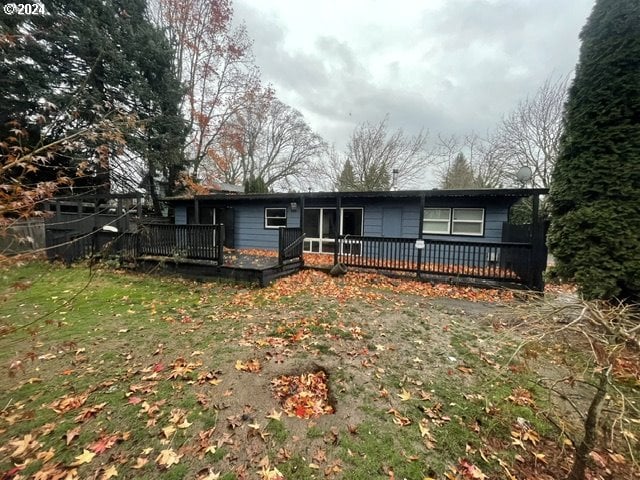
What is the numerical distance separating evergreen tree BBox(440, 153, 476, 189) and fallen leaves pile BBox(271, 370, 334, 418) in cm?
2007

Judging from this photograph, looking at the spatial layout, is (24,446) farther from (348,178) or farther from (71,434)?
(348,178)

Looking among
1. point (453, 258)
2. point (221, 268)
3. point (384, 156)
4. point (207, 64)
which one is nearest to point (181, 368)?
point (221, 268)

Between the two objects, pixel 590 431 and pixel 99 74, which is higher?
pixel 99 74

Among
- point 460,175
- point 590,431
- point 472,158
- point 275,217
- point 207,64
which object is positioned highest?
point 207,64

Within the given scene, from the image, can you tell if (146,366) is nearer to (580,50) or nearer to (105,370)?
(105,370)

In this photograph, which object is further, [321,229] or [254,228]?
[254,228]

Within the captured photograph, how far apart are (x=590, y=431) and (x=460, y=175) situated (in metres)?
20.7

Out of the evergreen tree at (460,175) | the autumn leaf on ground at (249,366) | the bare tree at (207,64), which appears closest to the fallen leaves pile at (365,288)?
the autumn leaf on ground at (249,366)

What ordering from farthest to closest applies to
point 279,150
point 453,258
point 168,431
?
point 279,150 → point 453,258 → point 168,431

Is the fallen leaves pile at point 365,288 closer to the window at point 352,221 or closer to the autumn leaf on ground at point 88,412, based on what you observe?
the window at point 352,221

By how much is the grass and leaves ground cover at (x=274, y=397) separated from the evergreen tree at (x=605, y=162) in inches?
66.0

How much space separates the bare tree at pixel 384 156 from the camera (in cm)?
1761

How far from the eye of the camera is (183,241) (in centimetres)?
741
